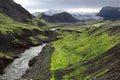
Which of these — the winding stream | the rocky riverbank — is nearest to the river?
the winding stream

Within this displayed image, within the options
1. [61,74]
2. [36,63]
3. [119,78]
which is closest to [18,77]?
[61,74]

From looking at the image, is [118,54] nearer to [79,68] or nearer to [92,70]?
[92,70]

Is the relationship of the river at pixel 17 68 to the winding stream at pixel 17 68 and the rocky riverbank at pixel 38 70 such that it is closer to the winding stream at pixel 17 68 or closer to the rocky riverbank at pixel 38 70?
the winding stream at pixel 17 68

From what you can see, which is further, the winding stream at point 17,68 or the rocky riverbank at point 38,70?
the winding stream at point 17,68

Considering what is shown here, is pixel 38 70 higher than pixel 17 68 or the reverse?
higher

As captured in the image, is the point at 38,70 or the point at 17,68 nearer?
the point at 38,70

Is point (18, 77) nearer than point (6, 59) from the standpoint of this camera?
Yes

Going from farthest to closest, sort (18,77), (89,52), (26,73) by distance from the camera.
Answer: (89,52)
(26,73)
(18,77)

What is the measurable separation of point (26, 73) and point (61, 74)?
68.7 feet

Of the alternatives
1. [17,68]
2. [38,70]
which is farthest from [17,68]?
[38,70]

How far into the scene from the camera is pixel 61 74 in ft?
358

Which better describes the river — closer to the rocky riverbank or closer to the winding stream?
the winding stream

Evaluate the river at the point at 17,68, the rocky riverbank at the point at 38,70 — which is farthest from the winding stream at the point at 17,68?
the rocky riverbank at the point at 38,70

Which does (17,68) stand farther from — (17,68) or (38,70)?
(38,70)
